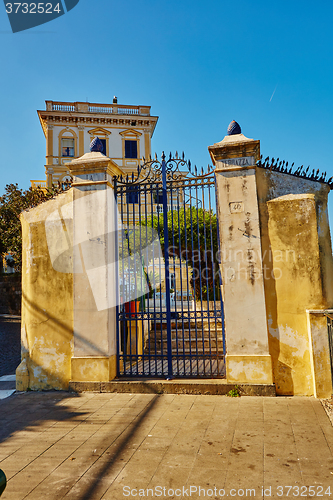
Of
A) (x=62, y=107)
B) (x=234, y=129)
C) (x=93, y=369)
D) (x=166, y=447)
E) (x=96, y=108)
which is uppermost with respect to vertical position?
(x=96, y=108)

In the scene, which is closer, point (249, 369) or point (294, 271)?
point (249, 369)

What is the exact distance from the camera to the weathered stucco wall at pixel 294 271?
5.29 m

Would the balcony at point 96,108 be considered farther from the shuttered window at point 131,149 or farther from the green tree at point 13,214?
the green tree at point 13,214

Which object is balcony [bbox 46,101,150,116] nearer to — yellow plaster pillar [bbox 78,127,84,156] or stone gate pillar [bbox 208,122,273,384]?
yellow plaster pillar [bbox 78,127,84,156]

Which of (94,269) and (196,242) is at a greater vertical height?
(196,242)

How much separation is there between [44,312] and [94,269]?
1206 millimetres

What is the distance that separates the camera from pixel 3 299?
24.9 metres

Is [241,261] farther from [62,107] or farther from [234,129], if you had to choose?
[62,107]

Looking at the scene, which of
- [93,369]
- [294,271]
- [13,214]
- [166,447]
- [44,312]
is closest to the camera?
[166,447]

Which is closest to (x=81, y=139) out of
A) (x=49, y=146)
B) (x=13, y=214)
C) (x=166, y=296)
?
(x=49, y=146)

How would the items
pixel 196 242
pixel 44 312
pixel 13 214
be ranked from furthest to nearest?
pixel 13 214 < pixel 196 242 < pixel 44 312

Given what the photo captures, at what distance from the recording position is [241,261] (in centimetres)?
556

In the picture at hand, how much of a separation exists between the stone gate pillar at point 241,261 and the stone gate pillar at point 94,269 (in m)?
1.93

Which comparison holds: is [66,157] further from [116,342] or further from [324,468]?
[324,468]
